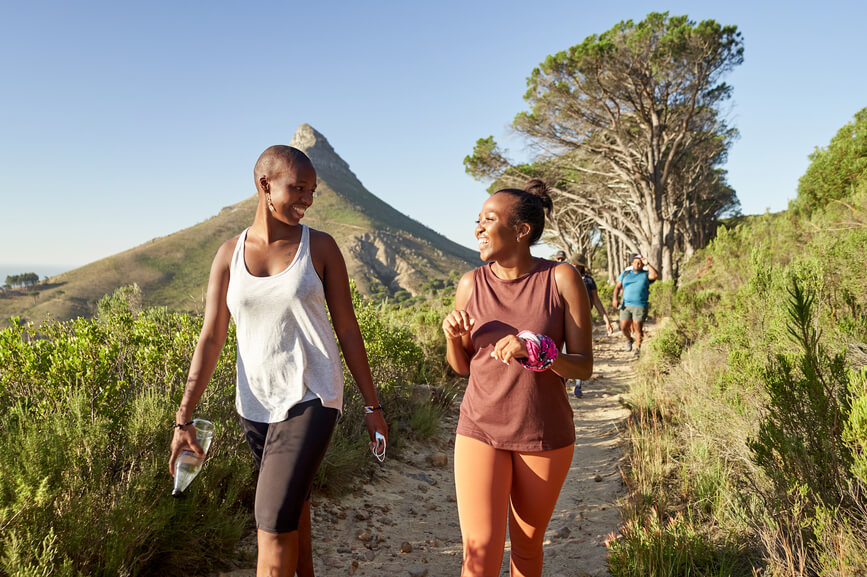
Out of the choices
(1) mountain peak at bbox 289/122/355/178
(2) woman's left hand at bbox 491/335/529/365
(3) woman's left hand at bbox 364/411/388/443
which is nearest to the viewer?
(2) woman's left hand at bbox 491/335/529/365

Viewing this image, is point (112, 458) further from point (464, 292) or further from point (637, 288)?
point (637, 288)

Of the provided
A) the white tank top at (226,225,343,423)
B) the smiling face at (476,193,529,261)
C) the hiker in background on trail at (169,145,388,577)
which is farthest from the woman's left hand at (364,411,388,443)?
the smiling face at (476,193,529,261)

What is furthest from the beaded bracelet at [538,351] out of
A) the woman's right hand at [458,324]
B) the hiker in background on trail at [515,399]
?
the woman's right hand at [458,324]

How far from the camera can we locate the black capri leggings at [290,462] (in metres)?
1.83

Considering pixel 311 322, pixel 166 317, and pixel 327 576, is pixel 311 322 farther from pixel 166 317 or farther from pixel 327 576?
pixel 166 317

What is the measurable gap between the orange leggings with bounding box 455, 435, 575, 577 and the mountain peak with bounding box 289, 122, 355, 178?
127407mm

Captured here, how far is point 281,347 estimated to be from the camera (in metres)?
1.94

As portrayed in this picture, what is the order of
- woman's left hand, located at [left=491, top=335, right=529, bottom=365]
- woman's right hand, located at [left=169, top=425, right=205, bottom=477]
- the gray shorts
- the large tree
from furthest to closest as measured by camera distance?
the large tree
the gray shorts
woman's right hand, located at [left=169, top=425, right=205, bottom=477]
woman's left hand, located at [left=491, top=335, right=529, bottom=365]

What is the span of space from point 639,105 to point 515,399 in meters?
17.4

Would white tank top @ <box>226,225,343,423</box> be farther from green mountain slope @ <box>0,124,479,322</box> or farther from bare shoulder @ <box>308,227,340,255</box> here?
green mountain slope @ <box>0,124,479,322</box>

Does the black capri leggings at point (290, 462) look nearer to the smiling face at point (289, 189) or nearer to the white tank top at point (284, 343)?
the white tank top at point (284, 343)

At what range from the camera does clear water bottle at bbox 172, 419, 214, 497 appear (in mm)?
1999

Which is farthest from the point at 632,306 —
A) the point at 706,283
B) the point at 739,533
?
the point at 739,533

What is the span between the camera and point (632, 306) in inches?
350
